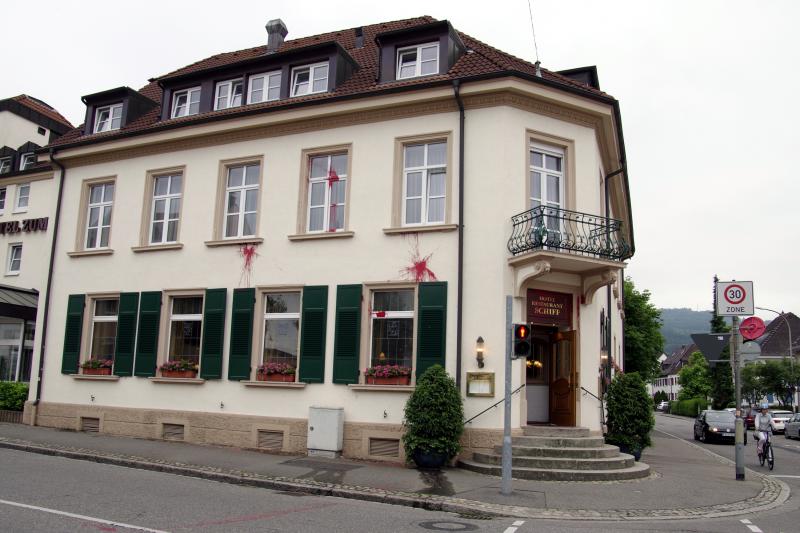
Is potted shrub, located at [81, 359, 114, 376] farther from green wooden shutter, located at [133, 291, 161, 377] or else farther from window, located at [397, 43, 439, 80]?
window, located at [397, 43, 439, 80]

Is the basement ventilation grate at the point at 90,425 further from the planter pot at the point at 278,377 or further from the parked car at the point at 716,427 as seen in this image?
the parked car at the point at 716,427

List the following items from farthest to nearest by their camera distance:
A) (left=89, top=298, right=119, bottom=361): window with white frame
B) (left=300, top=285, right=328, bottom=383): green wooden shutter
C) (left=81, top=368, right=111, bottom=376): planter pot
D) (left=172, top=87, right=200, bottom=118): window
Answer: (left=172, top=87, right=200, bottom=118): window → (left=89, top=298, right=119, bottom=361): window with white frame → (left=81, top=368, right=111, bottom=376): planter pot → (left=300, top=285, right=328, bottom=383): green wooden shutter

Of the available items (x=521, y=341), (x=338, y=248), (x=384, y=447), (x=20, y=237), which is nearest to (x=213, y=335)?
(x=338, y=248)

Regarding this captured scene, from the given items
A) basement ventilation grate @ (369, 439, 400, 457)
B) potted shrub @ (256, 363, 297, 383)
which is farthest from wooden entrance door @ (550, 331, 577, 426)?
potted shrub @ (256, 363, 297, 383)

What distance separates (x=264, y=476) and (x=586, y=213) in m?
8.47

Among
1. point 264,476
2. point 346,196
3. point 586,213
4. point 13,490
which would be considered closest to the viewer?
point 13,490

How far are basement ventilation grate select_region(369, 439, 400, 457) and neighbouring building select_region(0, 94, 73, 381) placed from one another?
10989 millimetres

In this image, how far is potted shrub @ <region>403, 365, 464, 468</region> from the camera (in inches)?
527

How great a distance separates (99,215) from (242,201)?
4819 mm

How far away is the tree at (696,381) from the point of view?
79562 millimetres

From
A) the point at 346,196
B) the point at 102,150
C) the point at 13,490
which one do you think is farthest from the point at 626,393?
the point at 102,150

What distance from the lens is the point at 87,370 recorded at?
1844 centimetres

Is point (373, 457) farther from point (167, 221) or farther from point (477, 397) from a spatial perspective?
point (167, 221)

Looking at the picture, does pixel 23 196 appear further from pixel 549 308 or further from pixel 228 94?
pixel 549 308
